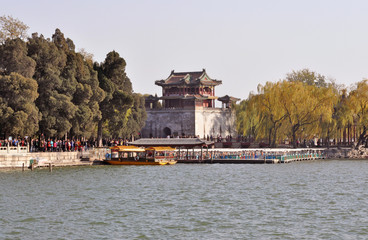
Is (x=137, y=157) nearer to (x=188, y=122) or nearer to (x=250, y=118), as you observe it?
(x=250, y=118)

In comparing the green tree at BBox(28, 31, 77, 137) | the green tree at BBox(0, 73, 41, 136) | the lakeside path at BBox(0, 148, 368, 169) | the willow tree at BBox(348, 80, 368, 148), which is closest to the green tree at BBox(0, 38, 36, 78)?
the green tree at BBox(0, 73, 41, 136)

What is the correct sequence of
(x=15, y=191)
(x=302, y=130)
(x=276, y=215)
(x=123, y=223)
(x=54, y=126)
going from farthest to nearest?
(x=302, y=130) < (x=54, y=126) < (x=15, y=191) < (x=276, y=215) < (x=123, y=223)

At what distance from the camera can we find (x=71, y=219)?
108 feet

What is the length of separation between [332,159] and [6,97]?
42119mm

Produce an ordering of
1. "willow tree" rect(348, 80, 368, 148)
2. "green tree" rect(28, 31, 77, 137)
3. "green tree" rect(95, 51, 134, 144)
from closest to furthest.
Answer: "green tree" rect(28, 31, 77, 137) → "green tree" rect(95, 51, 134, 144) → "willow tree" rect(348, 80, 368, 148)

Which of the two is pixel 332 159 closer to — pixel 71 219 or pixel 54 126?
pixel 54 126

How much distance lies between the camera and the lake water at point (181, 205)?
98.8 ft

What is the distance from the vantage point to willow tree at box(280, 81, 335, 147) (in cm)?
8081

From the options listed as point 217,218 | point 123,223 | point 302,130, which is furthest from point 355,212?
point 302,130

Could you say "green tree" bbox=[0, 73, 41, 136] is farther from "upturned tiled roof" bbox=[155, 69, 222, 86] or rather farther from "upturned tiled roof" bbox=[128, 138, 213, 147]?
"upturned tiled roof" bbox=[155, 69, 222, 86]

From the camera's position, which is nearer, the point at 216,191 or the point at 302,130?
the point at 216,191

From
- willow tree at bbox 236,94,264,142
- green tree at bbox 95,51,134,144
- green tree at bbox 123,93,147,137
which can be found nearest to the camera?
green tree at bbox 95,51,134,144

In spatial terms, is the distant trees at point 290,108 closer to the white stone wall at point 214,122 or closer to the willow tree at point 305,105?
the willow tree at point 305,105

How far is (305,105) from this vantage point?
80.8 metres
